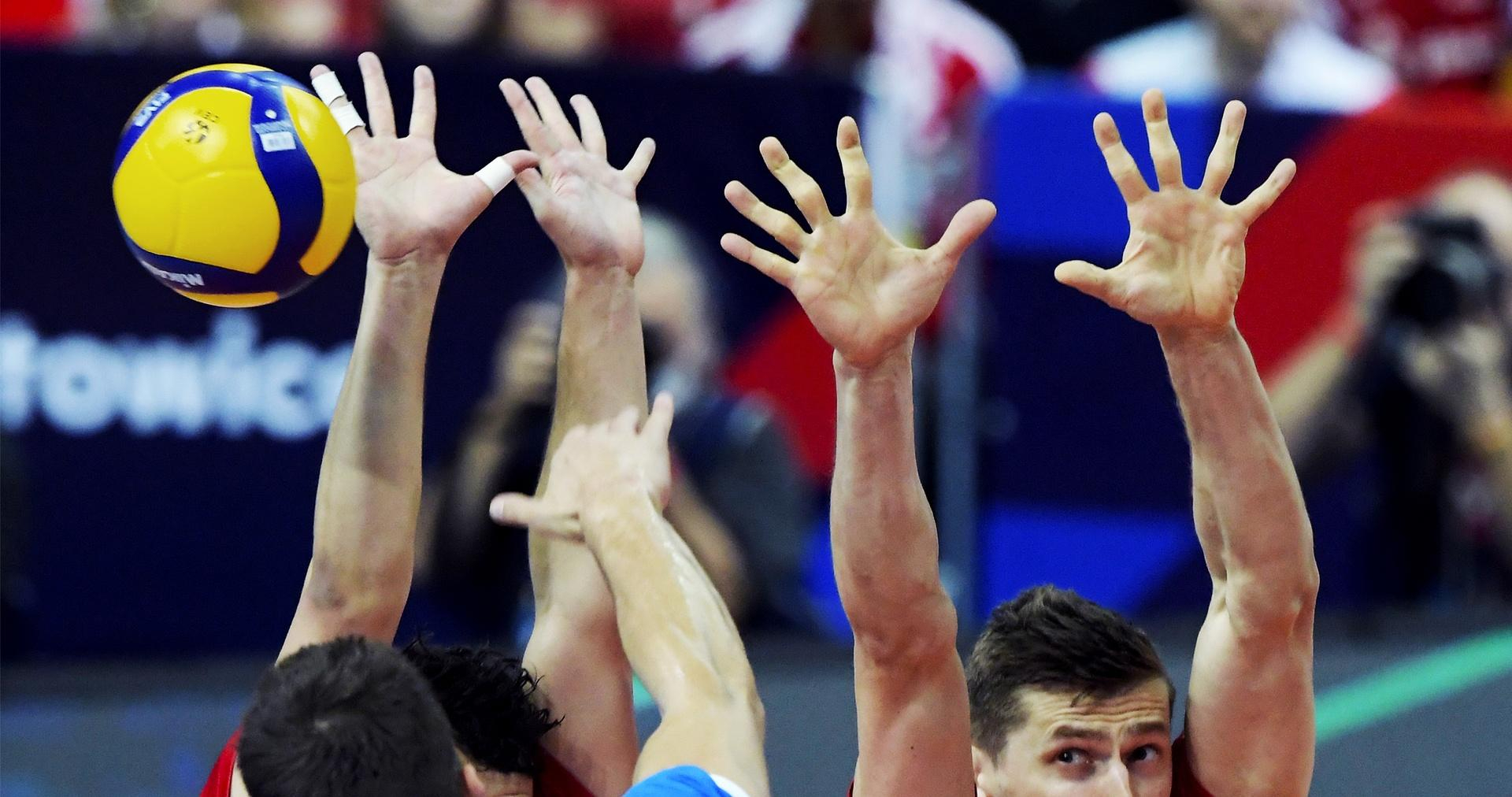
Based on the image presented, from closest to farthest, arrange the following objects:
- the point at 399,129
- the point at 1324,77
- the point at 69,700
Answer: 1. the point at 69,700
2. the point at 399,129
3. the point at 1324,77

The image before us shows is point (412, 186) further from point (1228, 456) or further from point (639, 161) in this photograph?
point (1228, 456)

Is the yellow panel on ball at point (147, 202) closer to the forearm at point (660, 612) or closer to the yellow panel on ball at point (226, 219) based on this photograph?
the yellow panel on ball at point (226, 219)

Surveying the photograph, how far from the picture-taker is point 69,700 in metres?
6.08

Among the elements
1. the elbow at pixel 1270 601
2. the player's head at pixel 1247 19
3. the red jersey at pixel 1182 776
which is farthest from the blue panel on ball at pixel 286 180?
the player's head at pixel 1247 19

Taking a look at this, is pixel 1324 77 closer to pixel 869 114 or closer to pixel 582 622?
pixel 869 114

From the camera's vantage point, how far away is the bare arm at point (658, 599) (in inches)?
129

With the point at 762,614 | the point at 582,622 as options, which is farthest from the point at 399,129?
the point at 582,622

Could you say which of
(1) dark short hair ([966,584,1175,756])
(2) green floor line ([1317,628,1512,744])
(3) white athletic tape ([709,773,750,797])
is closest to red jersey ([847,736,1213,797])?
(1) dark short hair ([966,584,1175,756])

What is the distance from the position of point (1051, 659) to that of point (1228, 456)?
0.55m

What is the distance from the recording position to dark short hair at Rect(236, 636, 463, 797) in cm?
280

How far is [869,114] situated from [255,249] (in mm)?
3123

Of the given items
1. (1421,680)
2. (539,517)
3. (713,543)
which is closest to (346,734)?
(539,517)

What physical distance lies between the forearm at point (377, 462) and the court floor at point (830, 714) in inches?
103

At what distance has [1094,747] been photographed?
3582 millimetres
